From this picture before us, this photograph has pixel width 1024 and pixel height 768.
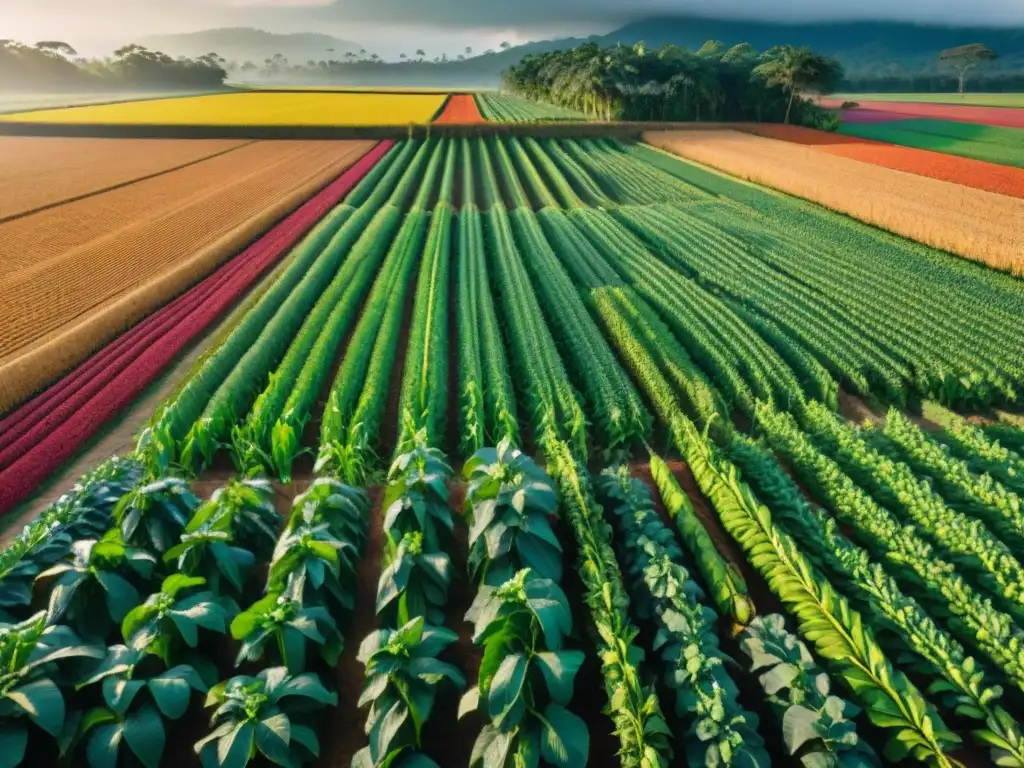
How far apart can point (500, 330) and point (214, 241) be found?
43.9 ft

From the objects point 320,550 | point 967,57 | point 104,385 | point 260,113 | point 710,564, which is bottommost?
point 104,385

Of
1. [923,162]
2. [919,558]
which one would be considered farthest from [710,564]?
[923,162]

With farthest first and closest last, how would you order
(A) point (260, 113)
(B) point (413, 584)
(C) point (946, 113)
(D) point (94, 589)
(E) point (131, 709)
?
(A) point (260, 113), (C) point (946, 113), (B) point (413, 584), (D) point (94, 589), (E) point (131, 709)

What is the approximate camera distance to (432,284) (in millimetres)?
15766

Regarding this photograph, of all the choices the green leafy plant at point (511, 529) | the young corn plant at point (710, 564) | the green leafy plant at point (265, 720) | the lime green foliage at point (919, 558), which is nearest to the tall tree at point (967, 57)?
the lime green foliage at point (919, 558)

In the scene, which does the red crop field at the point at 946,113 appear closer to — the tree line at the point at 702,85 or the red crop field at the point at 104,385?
the tree line at the point at 702,85

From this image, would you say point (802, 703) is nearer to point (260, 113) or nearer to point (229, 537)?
point (229, 537)

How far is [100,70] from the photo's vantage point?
124375 millimetres

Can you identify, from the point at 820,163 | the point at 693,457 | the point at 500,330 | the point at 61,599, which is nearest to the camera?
Answer: the point at 61,599

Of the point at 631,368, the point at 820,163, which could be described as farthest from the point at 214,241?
the point at 820,163

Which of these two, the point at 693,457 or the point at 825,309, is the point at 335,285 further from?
the point at 825,309

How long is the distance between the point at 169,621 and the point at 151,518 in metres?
1.69

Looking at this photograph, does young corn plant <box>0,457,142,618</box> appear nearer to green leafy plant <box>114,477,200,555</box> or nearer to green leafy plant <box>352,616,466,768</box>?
green leafy plant <box>114,477,200,555</box>

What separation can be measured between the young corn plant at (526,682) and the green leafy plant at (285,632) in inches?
54.1
